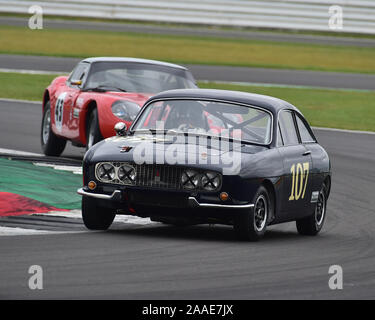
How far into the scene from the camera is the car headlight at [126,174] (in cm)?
966

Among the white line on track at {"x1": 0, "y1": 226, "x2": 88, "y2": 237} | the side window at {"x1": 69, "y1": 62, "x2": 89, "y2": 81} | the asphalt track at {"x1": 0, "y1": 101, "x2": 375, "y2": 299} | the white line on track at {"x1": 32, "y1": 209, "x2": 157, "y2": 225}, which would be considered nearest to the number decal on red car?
the side window at {"x1": 69, "y1": 62, "x2": 89, "y2": 81}

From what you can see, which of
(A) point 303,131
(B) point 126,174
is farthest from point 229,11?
(B) point 126,174

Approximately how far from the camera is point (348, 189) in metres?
14.8

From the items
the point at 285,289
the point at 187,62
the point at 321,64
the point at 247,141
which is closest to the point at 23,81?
the point at 187,62

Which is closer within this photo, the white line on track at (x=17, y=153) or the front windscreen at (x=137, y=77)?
the front windscreen at (x=137, y=77)

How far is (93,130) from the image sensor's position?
14.6 meters

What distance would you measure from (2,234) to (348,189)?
644 centimetres

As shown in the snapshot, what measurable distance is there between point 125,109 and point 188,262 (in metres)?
6.21

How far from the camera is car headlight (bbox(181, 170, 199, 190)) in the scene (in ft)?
31.1

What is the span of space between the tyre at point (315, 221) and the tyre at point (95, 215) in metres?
2.07

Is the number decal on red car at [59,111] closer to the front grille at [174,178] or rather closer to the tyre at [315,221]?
the tyre at [315,221]

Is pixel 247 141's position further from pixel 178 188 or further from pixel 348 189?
pixel 348 189

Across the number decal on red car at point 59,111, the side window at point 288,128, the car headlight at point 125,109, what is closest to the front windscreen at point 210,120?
the side window at point 288,128

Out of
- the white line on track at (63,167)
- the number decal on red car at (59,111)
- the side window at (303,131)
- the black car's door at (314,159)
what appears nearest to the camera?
the black car's door at (314,159)
